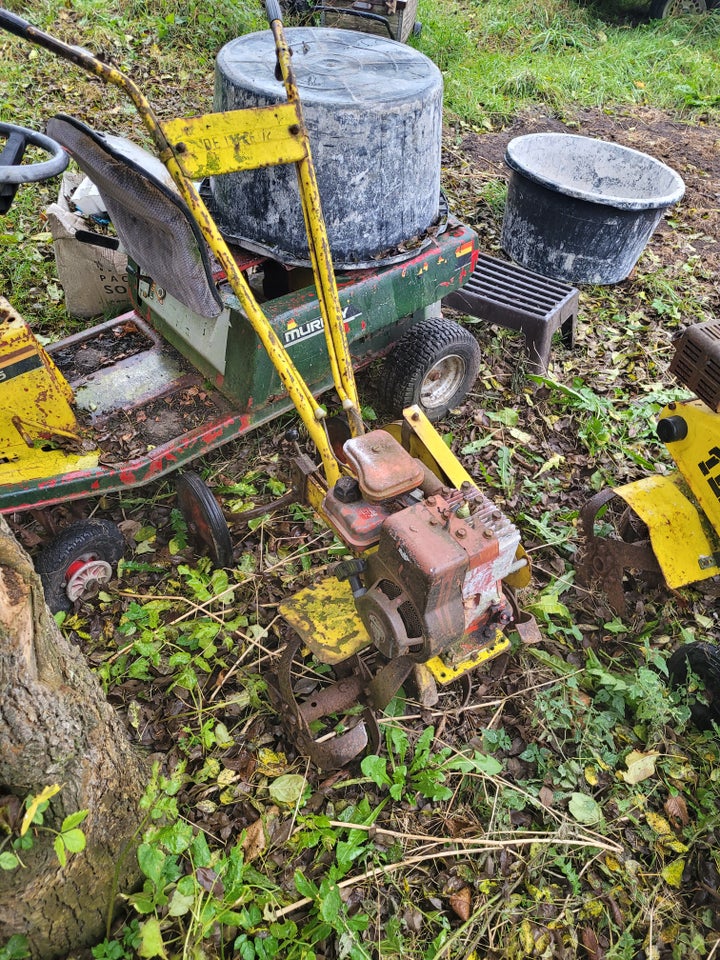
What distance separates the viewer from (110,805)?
1740mm

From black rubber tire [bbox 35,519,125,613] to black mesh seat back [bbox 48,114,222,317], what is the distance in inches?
36.5

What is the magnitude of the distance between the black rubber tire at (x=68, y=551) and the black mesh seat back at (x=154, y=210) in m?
0.93

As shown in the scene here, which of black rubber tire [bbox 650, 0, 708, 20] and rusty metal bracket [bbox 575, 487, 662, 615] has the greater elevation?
black rubber tire [bbox 650, 0, 708, 20]

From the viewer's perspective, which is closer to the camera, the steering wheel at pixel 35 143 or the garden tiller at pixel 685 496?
the steering wheel at pixel 35 143

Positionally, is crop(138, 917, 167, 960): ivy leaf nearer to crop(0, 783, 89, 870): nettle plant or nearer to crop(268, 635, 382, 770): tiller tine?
crop(0, 783, 89, 870): nettle plant

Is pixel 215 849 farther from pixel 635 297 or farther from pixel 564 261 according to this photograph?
pixel 635 297

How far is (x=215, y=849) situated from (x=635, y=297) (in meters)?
4.14

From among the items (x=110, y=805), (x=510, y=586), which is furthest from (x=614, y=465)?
(x=110, y=805)

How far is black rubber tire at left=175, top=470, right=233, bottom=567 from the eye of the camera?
2.73 metres

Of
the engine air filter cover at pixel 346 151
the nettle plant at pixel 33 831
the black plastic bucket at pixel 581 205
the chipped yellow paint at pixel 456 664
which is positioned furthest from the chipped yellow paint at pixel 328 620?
the black plastic bucket at pixel 581 205

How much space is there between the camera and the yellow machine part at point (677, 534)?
254 cm

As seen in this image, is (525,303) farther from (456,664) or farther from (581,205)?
(456,664)

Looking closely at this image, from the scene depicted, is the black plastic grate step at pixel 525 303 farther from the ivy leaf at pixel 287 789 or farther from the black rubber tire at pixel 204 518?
the ivy leaf at pixel 287 789

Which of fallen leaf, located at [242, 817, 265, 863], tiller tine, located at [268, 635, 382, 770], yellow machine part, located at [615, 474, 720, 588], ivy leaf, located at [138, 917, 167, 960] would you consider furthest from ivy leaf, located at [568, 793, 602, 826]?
ivy leaf, located at [138, 917, 167, 960]
